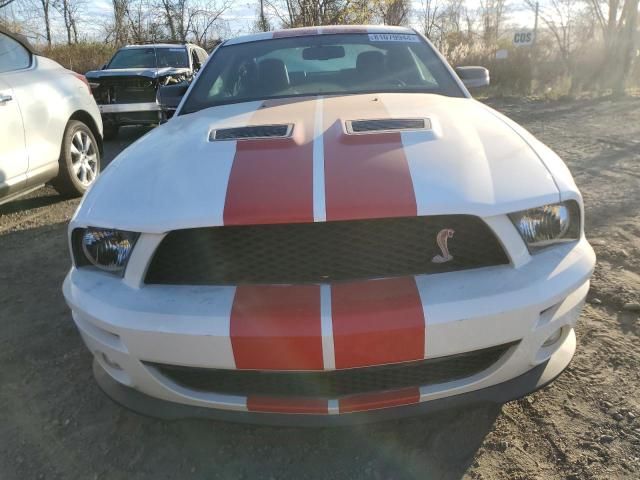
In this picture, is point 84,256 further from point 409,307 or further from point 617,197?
point 617,197

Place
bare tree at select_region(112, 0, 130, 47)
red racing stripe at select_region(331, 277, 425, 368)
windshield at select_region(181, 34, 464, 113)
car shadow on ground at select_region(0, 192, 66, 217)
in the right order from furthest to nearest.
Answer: bare tree at select_region(112, 0, 130, 47)
car shadow on ground at select_region(0, 192, 66, 217)
windshield at select_region(181, 34, 464, 113)
red racing stripe at select_region(331, 277, 425, 368)

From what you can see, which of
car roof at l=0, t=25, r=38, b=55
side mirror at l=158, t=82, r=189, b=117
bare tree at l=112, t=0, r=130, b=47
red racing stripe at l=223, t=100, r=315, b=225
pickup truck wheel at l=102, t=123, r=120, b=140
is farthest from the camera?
bare tree at l=112, t=0, r=130, b=47

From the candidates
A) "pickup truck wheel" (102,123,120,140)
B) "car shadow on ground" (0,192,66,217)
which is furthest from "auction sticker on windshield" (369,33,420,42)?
"pickup truck wheel" (102,123,120,140)

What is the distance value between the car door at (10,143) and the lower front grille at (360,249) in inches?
107

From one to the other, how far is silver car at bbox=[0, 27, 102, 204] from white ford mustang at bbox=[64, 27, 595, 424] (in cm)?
245

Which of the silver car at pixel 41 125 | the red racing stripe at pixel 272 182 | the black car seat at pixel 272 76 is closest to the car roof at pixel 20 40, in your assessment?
the silver car at pixel 41 125

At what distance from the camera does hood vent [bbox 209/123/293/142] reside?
6.47 feet

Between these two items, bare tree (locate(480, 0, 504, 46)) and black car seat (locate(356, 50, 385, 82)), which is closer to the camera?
black car seat (locate(356, 50, 385, 82))

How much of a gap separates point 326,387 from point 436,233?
0.60 meters

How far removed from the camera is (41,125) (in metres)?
4.07

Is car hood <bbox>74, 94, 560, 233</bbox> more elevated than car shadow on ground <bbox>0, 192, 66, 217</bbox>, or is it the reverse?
car hood <bbox>74, 94, 560, 233</bbox>

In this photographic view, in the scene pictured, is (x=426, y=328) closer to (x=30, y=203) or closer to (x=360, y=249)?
(x=360, y=249)

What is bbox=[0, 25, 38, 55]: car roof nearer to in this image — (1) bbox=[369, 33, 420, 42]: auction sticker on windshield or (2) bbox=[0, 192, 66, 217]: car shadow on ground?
(2) bbox=[0, 192, 66, 217]: car shadow on ground

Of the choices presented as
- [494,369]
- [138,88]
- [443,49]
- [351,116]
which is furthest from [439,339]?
[443,49]
